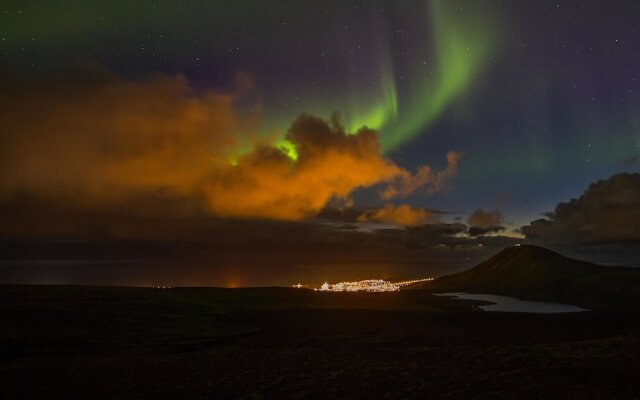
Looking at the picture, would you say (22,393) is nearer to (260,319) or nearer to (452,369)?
(452,369)

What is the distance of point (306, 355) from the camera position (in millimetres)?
33562

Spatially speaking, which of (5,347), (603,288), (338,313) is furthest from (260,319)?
(603,288)

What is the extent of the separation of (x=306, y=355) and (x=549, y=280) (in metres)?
116

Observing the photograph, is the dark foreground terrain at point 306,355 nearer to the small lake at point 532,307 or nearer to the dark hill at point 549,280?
the small lake at point 532,307

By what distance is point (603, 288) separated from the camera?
105 meters

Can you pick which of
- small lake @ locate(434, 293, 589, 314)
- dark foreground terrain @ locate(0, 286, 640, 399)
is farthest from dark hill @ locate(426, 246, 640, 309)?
dark foreground terrain @ locate(0, 286, 640, 399)

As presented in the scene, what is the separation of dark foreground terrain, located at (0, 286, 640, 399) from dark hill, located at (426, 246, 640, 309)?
133ft

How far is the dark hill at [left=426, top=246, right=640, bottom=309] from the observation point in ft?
330

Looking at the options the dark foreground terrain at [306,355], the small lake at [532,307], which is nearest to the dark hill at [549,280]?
the small lake at [532,307]

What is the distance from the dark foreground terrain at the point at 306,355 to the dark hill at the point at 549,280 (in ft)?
133

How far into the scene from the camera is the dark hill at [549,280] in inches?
3962

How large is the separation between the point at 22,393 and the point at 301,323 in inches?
1545

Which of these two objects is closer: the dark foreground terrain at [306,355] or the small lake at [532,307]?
the dark foreground terrain at [306,355]

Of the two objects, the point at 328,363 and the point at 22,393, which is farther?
the point at 328,363
